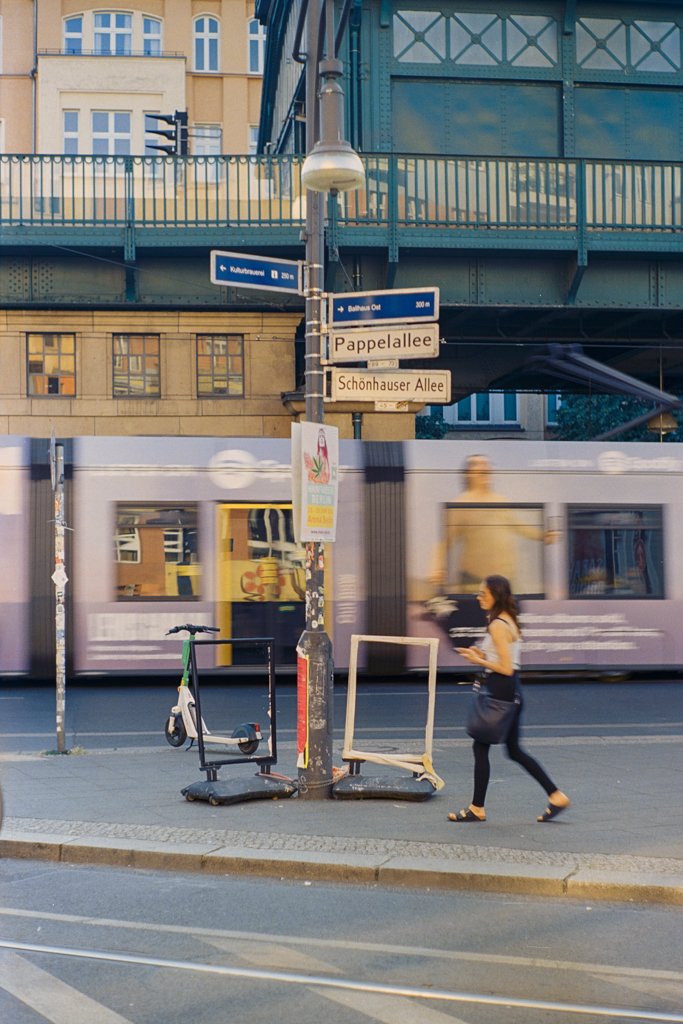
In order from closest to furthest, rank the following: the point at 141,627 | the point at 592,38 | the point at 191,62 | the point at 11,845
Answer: the point at 11,845, the point at 141,627, the point at 592,38, the point at 191,62

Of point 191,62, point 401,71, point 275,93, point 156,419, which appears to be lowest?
point 156,419

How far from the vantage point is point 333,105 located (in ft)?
29.3

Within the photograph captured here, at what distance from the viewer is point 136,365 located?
79.3 feet

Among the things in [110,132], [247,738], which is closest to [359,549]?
[247,738]

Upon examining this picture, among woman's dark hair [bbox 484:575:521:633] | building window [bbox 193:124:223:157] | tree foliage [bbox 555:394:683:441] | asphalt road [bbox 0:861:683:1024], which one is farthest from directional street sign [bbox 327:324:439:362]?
building window [bbox 193:124:223:157]

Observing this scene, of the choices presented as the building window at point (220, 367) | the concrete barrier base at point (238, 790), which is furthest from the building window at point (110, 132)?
the concrete barrier base at point (238, 790)

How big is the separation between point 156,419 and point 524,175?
26.3 ft

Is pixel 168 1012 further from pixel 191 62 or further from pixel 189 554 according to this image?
pixel 191 62

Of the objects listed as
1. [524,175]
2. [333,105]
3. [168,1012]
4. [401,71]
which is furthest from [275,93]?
[168,1012]

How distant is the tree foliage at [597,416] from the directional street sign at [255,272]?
36043 mm

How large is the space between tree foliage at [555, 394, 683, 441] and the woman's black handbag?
3697cm

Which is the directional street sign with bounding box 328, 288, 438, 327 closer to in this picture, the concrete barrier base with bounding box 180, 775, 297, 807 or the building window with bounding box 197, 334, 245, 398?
the concrete barrier base with bounding box 180, 775, 297, 807

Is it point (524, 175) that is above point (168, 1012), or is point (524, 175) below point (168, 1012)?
above

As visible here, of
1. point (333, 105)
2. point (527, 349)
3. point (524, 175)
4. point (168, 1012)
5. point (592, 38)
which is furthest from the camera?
point (527, 349)
